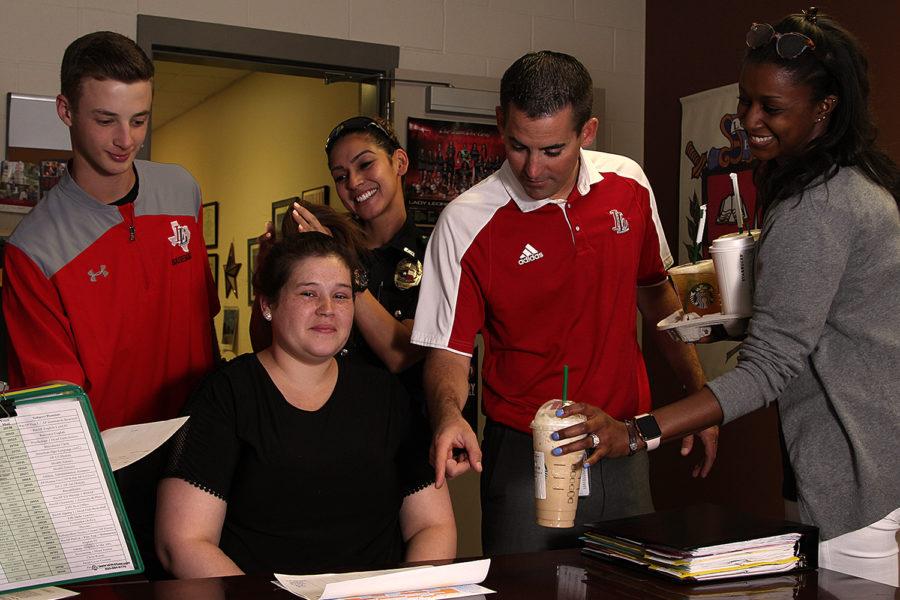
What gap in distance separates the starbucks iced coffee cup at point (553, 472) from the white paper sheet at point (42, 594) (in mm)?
779

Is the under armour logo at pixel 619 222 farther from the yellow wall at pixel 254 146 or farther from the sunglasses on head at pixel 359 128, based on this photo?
the yellow wall at pixel 254 146

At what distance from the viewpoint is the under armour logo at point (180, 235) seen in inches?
96.6

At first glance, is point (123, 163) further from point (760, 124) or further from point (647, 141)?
point (647, 141)

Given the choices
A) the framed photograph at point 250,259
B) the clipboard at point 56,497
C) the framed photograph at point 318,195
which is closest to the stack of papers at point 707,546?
the clipboard at point 56,497

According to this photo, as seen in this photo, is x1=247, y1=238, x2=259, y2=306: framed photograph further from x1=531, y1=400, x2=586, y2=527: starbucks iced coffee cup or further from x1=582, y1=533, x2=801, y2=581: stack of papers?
x1=582, y1=533, x2=801, y2=581: stack of papers

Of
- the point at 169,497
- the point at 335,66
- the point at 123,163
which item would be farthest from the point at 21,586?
the point at 335,66

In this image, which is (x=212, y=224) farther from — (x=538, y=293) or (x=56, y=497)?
(x=56, y=497)

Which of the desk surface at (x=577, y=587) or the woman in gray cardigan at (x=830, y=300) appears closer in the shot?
the desk surface at (x=577, y=587)

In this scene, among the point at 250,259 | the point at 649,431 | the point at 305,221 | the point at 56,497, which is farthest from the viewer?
the point at 250,259

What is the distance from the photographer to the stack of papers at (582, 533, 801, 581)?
1.59m

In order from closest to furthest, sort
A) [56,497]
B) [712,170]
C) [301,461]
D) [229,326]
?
[56,497] < [301,461] < [712,170] < [229,326]

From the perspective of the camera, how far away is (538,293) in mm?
2256

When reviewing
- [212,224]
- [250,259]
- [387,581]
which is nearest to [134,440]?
[387,581]

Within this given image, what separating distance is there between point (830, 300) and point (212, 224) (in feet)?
21.7
